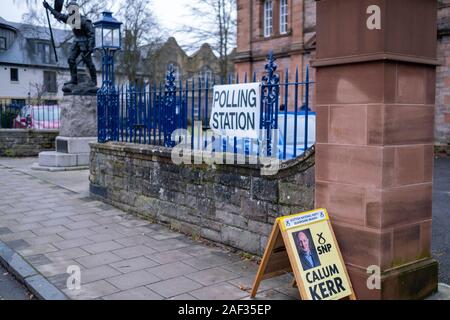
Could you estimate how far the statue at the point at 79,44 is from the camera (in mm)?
12086

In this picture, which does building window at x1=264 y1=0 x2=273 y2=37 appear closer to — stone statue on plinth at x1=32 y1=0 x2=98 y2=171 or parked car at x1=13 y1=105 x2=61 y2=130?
parked car at x1=13 y1=105 x2=61 y2=130

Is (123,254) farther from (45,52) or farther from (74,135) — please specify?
(45,52)

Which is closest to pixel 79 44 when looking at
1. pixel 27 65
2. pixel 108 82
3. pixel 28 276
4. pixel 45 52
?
pixel 108 82

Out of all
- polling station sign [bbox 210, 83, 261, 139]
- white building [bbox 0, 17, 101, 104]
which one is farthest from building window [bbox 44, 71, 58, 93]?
polling station sign [bbox 210, 83, 261, 139]

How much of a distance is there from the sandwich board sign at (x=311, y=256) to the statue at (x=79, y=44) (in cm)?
989

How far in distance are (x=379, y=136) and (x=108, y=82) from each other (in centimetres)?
602

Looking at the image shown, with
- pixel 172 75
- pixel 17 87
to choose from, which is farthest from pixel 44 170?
pixel 17 87

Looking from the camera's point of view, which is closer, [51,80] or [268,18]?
[268,18]

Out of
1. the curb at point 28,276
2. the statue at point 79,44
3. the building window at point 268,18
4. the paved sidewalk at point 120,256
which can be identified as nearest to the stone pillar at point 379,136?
the paved sidewalk at point 120,256

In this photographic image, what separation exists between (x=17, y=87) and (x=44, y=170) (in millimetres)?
39060

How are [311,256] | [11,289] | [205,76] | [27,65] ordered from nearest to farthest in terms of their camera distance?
[311,256] < [11,289] < [205,76] < [27,65]

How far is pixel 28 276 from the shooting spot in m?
4.59

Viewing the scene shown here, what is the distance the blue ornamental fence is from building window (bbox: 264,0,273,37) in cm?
1881

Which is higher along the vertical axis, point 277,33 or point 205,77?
point 277,33
